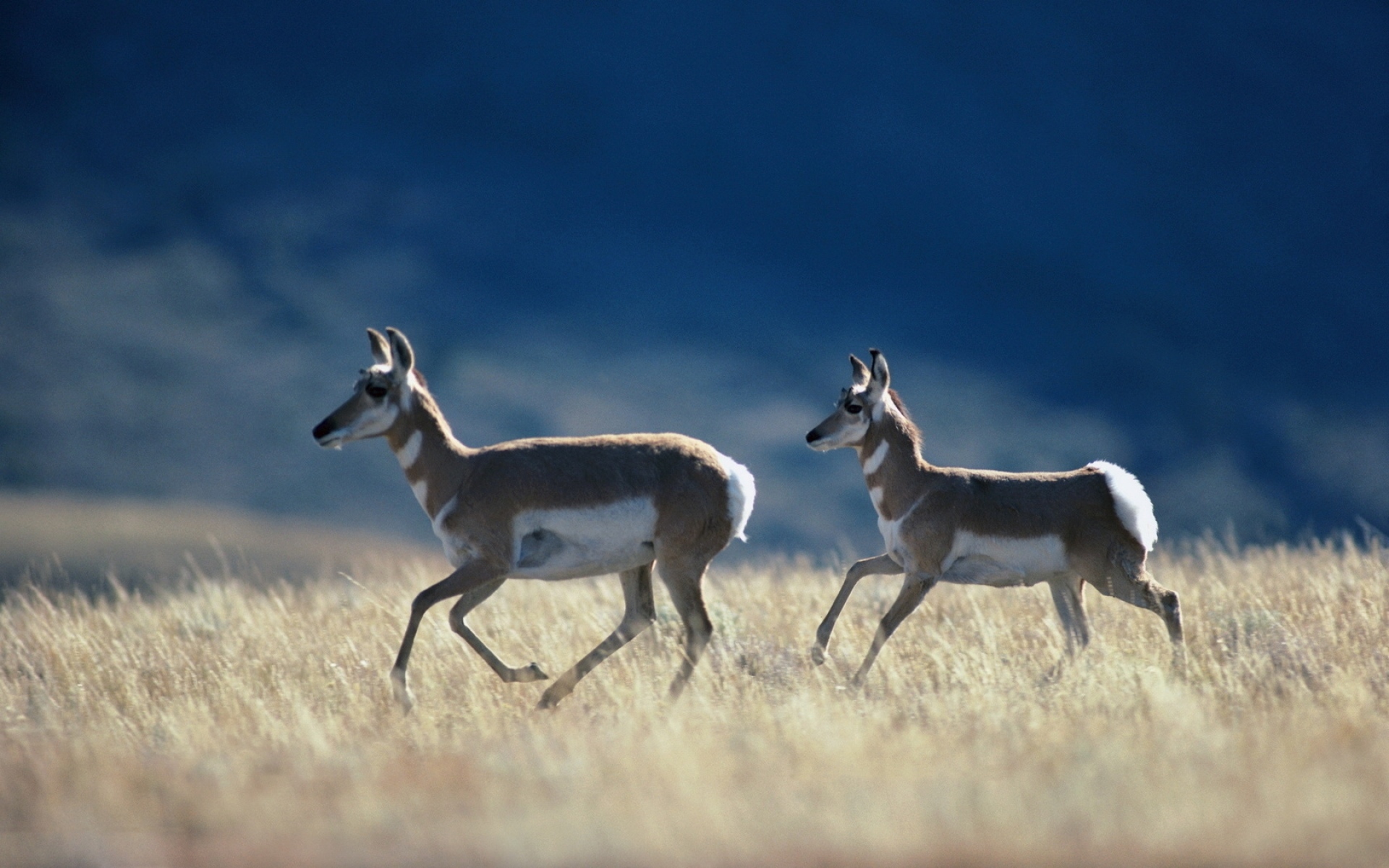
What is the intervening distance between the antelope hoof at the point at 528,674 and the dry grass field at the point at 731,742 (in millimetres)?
218

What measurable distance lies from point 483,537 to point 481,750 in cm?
228

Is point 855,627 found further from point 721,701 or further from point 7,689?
point 7,689

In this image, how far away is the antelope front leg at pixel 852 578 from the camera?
390 inches

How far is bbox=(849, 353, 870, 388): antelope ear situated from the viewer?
10578 mm

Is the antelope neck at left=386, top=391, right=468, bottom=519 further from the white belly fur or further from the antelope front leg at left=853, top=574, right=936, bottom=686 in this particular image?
the antelope front leg at left=853, top=574, right=936, bottom=686

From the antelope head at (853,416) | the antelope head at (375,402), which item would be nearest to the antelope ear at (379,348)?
the antelope head at (375,402)

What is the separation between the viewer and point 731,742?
6.79 meters

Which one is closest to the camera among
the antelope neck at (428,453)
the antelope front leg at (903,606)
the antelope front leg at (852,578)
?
the antelope front leg at (903,606)

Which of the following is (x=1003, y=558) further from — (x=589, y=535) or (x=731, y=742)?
(x=731, y=742)

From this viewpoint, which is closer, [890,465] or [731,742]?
[731,742]

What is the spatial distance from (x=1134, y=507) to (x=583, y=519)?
13.8 feet

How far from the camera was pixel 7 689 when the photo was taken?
389 inches

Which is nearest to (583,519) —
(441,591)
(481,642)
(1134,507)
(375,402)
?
(441,591)

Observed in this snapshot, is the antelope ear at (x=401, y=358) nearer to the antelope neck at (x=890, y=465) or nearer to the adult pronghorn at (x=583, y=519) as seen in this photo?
the adult pronghorn at (x=583, y=519)
